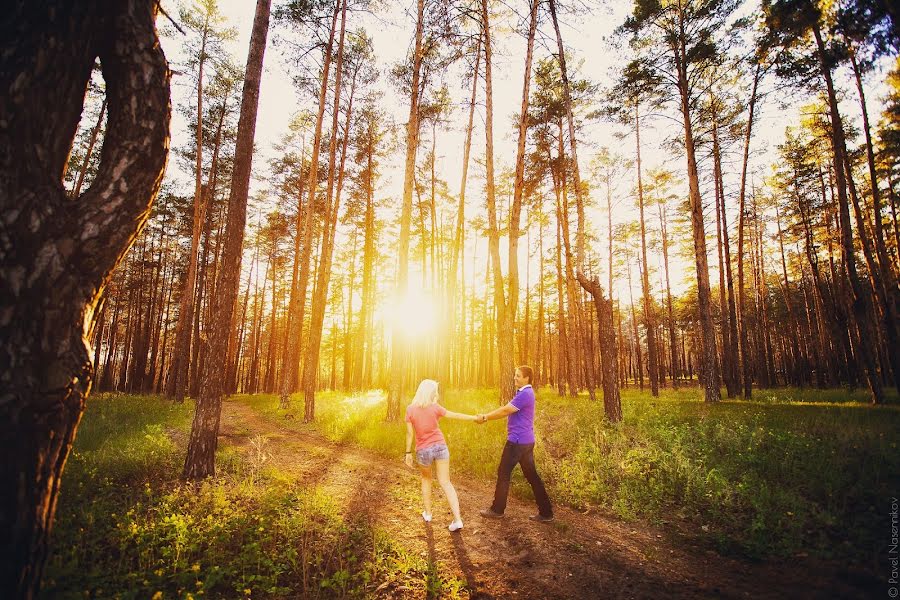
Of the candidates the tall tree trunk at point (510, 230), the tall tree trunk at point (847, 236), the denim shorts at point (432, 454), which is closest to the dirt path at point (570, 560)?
the denim shorts at point (432, 454)

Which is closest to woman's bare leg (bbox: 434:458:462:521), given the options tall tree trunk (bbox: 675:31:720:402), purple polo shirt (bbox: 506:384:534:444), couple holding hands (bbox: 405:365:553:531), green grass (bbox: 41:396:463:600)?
couple holding hands (bbox: 405:365:553:531)

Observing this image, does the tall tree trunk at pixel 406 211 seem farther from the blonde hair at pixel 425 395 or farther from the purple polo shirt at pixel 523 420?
the purple polo shirt at pixel 523 420

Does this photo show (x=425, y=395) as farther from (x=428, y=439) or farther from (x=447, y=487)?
(x=447, y=487)

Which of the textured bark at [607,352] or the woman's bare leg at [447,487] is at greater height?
the textured bark at [607,352]

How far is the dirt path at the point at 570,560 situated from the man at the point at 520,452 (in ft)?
0.69

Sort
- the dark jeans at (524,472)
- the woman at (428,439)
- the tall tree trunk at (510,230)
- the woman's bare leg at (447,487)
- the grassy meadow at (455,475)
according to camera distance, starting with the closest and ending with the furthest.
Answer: the grassy meadow at (455,475), the woman's bare leg at (447,487), the woman at (428,439), the dark jeans at (524,472), the tall tree trunk at (510,230)

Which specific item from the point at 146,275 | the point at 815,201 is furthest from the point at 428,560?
the point at 146,275

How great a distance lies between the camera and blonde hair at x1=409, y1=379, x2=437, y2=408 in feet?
17.7

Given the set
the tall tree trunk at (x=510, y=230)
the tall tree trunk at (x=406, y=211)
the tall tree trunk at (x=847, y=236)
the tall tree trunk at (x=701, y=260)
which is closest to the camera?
the tall tree trunk at (x=510, y=230)

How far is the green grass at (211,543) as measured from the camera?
3535 mm

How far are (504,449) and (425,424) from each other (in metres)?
1.39

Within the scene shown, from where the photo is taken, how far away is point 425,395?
5.43 meters

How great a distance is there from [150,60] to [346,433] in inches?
429

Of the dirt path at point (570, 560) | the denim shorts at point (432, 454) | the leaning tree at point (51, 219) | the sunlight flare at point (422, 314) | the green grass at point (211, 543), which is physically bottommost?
the dirt path at point (570, 560)
